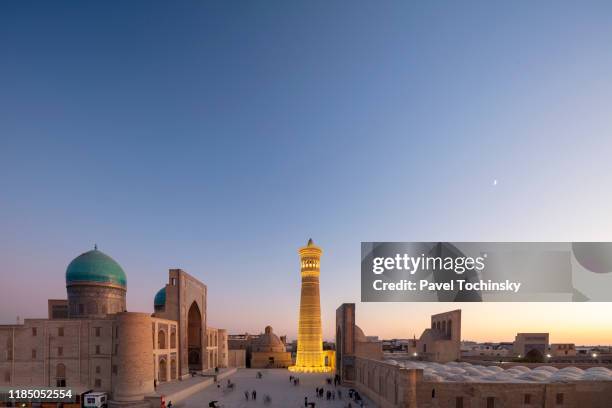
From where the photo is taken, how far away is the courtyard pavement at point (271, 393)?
3300cm

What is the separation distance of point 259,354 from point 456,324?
97.2ft

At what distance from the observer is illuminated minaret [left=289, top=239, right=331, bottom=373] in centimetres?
5234

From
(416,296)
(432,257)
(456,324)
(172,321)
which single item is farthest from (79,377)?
(456,324)

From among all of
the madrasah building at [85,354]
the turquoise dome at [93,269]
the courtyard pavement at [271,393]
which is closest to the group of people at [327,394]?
the courtyard pavement at [271,393]

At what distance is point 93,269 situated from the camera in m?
42.9

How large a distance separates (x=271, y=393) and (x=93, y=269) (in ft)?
65.6

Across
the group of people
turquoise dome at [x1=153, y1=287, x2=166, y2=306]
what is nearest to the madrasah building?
the group of people

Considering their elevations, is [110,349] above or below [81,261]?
below

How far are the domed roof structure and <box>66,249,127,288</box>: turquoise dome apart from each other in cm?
2514

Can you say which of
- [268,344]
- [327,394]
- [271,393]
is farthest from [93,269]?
[268,344]

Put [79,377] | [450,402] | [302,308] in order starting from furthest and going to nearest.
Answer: [302,308]
[79,377]
[450,402]

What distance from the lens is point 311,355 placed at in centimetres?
5288

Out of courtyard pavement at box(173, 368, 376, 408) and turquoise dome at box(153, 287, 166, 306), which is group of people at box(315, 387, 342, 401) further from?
turquoise dome at box(153, 287, 166, 306)

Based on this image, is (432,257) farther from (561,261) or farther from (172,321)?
(172,321)
